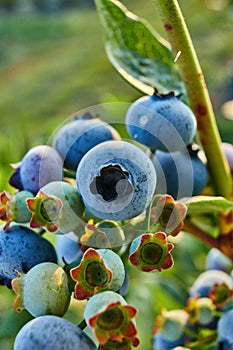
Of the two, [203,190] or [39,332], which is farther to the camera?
[203,190]

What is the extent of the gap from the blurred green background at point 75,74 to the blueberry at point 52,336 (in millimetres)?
434

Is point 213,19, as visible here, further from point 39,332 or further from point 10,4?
point 10,4

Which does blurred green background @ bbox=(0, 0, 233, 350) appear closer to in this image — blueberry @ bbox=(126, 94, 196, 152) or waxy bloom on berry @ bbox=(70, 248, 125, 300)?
blueberry @ bbox=(126, 94, 196, 152)

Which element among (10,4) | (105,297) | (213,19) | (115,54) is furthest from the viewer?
(10,4)

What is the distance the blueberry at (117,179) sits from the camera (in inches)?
18.6

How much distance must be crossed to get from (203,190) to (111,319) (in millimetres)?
237

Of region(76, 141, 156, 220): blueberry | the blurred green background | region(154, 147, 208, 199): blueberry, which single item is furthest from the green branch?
the blurred green background

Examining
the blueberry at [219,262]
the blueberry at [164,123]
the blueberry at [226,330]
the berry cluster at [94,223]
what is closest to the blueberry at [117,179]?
the berry cluster at [94,223]

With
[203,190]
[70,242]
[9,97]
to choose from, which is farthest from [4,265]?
[9,97]

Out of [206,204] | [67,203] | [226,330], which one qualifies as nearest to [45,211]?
[67,203]

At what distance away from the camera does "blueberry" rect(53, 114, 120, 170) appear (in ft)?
1.91

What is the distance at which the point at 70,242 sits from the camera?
543 millimetres

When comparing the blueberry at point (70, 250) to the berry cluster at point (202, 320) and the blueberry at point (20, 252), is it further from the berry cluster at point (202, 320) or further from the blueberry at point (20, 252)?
the berry cluster at point (202, 320)

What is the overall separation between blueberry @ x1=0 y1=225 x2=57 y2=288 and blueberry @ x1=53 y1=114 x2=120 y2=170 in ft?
0.28
